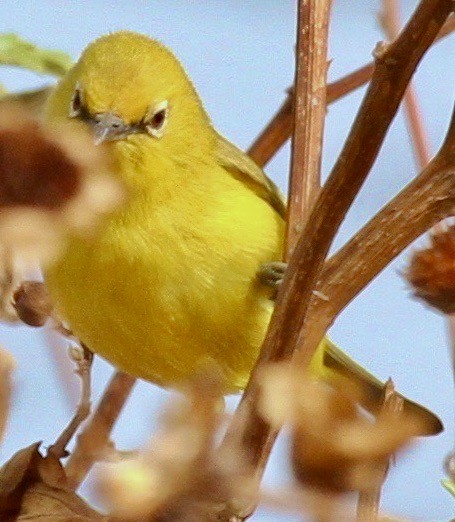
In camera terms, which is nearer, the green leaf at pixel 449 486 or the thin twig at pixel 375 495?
the thin twig at pixel 375 495

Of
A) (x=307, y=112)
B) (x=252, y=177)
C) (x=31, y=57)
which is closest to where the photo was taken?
(x=307, y=112)

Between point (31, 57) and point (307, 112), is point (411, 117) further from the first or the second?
point (31, 57)

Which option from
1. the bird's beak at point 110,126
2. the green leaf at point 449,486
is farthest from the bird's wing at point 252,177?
the green leaf at point 449,486

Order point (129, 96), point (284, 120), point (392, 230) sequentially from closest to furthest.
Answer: point (392, 230)
point (284, 120)
point (129, 96)

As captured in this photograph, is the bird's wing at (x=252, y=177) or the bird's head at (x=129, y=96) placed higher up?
the bird's wing at (x=252, y=177)

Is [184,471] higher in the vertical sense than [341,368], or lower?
lower

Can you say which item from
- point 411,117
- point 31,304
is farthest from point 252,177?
point 31,304

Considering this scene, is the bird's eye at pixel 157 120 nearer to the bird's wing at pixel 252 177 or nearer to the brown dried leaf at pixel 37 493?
the bird's wing at pixel 252 177
